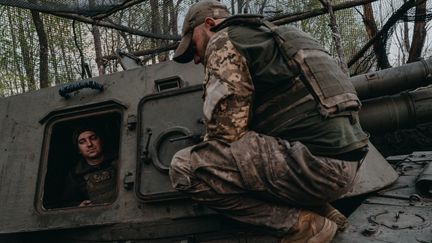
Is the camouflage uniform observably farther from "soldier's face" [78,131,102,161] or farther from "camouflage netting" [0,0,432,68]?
"camouflage netting" [0,0,432,68]

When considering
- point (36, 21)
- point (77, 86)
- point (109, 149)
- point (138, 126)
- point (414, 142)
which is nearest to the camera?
point (138, 126)

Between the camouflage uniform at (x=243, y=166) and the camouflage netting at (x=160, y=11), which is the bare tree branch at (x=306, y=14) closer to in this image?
the camouflage netting at (x=160, y=11)

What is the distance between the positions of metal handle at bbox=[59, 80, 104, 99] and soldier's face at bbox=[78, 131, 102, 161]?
1.75ft

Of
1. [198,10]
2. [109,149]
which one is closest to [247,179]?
[198,10]

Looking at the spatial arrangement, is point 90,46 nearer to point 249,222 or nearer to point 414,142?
point 414,142

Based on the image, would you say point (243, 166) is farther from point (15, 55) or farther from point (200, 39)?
point (15, 55)

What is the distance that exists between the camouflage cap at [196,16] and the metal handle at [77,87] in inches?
Answer: 34.7

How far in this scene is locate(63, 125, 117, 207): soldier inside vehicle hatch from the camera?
3762mm

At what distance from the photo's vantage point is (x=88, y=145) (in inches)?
156

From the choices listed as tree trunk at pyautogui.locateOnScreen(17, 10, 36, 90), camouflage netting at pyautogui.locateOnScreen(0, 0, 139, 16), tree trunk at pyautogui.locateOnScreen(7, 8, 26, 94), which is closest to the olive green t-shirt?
camouflage netting at pyautogui.locateOnScreen(0, 0, 139, 16)

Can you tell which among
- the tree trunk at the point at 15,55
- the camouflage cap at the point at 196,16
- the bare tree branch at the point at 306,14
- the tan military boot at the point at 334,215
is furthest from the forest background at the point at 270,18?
the tree trunk at the point at 15,55

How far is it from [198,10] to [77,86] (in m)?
1.23

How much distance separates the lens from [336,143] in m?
2.36

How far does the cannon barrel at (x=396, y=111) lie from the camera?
3.62 metres
